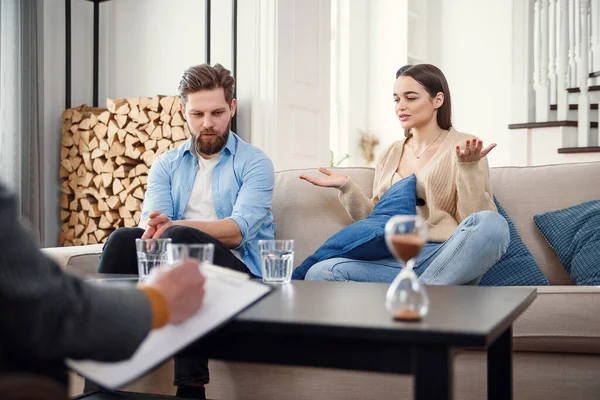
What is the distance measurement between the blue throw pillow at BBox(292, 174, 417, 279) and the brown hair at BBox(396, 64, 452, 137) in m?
0.31

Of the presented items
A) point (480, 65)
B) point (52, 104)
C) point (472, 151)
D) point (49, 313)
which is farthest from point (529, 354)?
point (480, 65)

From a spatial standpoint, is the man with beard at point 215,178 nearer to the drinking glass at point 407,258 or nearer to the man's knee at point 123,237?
the man's knee at point 123,237

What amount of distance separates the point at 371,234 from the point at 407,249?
1.29 metres

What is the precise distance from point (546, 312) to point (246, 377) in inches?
32.3

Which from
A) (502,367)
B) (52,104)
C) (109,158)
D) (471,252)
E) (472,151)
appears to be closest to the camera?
(502,367)

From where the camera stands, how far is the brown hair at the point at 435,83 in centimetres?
262

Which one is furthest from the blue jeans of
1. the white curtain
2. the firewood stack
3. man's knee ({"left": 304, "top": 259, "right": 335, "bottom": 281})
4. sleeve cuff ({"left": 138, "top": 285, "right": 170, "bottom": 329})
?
the white curtain

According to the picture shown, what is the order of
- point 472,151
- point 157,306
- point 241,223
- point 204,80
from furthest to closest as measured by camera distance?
point 204,80, point 241,223, point 472,151, point 157,306

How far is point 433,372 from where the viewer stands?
90cm

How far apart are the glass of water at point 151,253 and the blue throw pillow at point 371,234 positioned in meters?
0.90

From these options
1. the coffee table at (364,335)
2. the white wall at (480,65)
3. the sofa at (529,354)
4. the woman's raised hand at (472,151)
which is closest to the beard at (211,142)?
the sofa at (529,354)

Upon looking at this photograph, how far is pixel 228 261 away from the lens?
6.45 ft

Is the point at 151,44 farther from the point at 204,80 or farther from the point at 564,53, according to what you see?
the point at 564,53

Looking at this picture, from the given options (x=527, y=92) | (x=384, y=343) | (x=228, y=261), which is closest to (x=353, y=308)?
(x=384, y=343)
